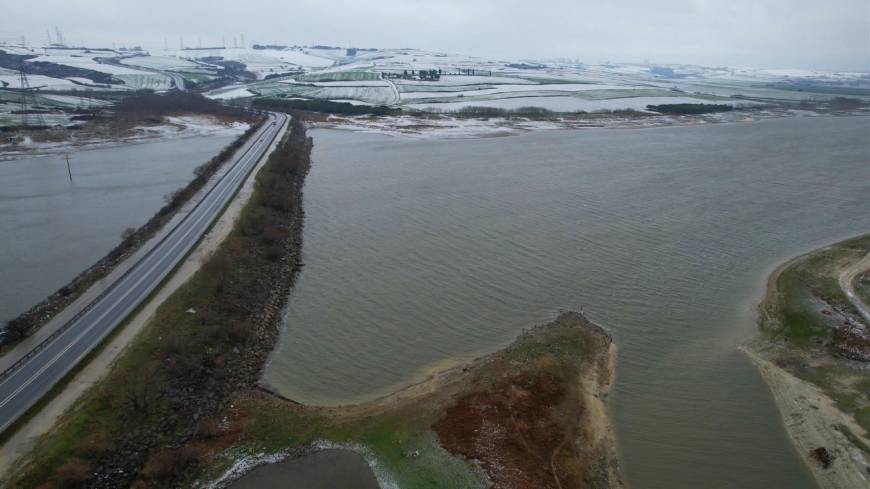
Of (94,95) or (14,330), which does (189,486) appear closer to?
(14,330)

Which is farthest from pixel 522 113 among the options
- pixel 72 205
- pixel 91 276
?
pixel 91 276

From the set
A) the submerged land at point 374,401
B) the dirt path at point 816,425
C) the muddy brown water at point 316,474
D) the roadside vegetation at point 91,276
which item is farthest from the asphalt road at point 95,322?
→ the dirt path at point 816,425

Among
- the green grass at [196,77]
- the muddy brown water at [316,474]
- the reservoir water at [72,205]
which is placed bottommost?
the reservoir water at [72,205]

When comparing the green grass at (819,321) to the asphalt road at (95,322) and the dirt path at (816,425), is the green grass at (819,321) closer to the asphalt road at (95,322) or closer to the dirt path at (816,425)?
the dirt path at (816,425)

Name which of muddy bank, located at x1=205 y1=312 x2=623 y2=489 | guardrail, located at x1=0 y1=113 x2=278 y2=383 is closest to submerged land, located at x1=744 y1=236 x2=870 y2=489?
muddy bank, located at x1=205 y1=312 x2=623 y2=489

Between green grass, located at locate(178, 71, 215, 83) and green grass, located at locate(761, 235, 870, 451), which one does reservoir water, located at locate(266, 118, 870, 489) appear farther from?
green grass, located at locate(178, 71, 215, 83)

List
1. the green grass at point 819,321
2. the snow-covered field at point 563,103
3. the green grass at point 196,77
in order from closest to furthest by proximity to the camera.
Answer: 1. the green grass at point 819,321
2. the snow-covered field at point 563,103
3. the green grass at point 196,77
